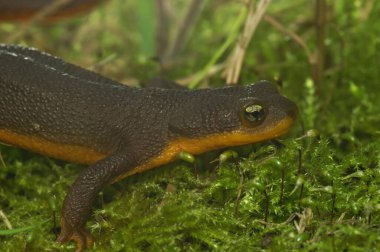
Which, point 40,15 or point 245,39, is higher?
point 40,15

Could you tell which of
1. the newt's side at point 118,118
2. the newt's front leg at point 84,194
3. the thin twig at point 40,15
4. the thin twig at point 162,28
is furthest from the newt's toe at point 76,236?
the thin twig at point 40,15

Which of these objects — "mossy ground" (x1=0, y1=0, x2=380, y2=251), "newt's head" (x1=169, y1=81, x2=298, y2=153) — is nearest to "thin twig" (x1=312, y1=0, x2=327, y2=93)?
"mossy ground" (x1=0, y1=0, x2=380, y2=251)

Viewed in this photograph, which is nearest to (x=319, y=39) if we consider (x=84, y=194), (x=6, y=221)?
(x=84, y=194)

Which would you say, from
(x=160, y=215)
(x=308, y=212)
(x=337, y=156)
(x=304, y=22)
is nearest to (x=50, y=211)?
(x=160, y=215)

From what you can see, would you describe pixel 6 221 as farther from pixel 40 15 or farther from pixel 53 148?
pixel 40 15

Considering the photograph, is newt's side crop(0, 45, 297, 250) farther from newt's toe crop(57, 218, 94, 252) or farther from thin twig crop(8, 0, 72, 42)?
thin twig crop(8, 0, 72, 42)

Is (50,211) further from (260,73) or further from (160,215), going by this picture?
(260,73)

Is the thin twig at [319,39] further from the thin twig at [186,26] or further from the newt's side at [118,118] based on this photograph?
the thin twig at [186,26]
